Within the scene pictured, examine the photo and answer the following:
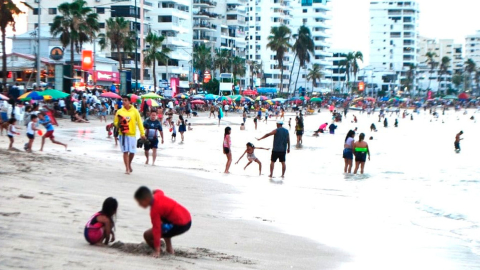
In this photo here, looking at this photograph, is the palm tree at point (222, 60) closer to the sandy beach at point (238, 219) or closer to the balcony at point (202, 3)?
the balcony at point (202, 3)

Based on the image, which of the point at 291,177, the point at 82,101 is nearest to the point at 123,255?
the point at 291,177

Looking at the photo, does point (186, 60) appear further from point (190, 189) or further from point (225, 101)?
point (190, 189)

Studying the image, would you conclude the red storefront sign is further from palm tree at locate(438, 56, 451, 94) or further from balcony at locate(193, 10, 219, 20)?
palm tree at locate(438, 56, 451, 94)

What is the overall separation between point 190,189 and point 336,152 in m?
16.5

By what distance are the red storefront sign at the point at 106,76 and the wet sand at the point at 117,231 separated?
46.4 m

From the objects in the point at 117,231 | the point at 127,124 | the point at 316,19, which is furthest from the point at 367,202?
the point at 316,19

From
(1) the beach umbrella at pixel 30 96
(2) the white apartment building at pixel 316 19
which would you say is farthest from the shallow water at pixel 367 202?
(2) the white apartment building at pixel 316 19

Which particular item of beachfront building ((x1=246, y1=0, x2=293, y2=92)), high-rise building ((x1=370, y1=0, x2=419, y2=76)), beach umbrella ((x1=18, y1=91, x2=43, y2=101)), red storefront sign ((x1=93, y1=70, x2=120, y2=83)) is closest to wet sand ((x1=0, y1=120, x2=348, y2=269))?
beach umbrella ((x1=18, y1=91, x2=43, y2=101))

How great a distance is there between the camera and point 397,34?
618ft

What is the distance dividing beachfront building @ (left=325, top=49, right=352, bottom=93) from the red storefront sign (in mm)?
113934

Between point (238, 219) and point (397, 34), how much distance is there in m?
186

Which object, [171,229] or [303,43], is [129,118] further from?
[303,43]

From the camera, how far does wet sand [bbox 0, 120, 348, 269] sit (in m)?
6.38

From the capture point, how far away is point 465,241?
1027 centimetres
